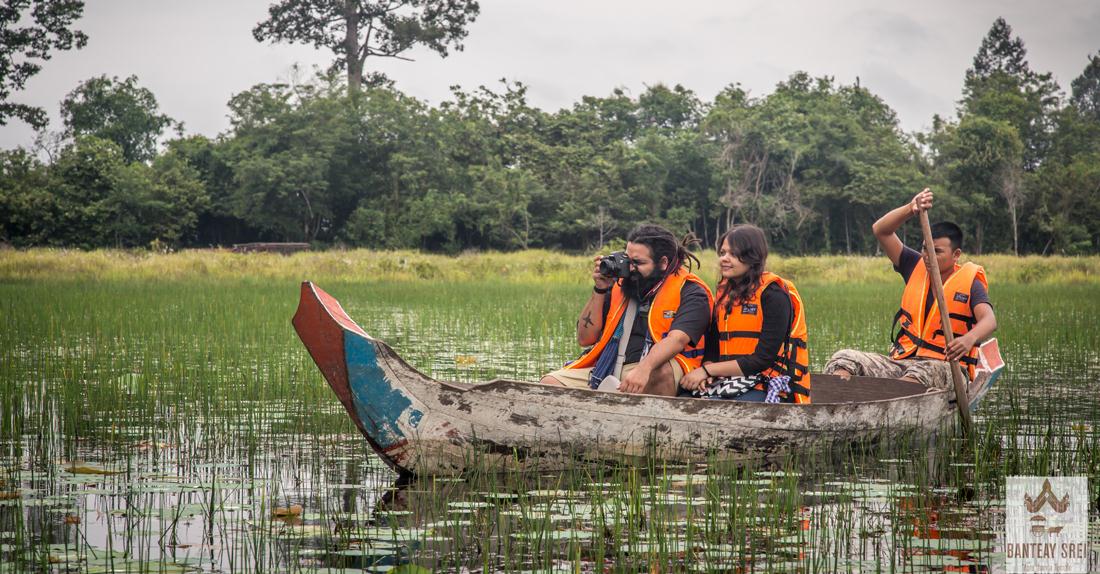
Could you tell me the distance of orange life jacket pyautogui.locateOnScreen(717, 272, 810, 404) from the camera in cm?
509

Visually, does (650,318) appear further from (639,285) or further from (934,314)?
(934,314)

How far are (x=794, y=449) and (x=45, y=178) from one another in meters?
31.3

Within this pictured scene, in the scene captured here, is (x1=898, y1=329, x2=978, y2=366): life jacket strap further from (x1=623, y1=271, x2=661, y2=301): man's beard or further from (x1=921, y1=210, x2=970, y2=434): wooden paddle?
(x1=623, y1=271, x2=661, y2=301): man's beard

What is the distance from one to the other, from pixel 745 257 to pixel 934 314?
5.54 ft

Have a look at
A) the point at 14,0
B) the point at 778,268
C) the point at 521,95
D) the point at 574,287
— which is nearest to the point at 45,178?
the point at 14,0

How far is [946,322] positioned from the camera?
5.43 meters

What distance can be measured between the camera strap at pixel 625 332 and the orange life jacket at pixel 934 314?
181cm

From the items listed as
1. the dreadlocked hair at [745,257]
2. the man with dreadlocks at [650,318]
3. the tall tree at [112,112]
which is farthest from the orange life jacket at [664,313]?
the tall tree at [112,112]

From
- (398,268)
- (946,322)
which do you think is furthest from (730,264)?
(398,268)

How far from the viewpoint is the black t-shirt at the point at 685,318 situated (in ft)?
16.1

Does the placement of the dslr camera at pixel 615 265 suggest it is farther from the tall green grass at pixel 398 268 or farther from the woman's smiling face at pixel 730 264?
the tall green grass at pixel 398 268

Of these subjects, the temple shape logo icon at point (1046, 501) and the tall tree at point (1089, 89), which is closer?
the temple shape logo icon at point (1046, 501)

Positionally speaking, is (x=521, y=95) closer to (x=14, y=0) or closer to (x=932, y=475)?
(x=14, y=0)

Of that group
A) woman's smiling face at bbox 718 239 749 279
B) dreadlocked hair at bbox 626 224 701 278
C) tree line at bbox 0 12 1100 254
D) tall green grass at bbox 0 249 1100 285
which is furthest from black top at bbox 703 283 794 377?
tree line at bbox 0 12 1100 254
